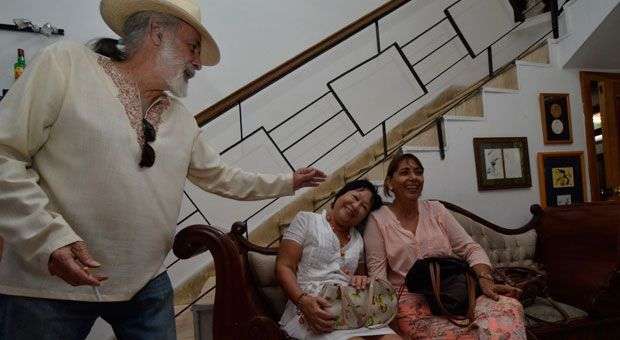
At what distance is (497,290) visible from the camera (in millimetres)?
2104

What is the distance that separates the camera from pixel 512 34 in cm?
477

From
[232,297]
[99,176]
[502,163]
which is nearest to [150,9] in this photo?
[99,176]

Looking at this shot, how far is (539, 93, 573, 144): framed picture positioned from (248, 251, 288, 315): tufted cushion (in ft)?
8.23

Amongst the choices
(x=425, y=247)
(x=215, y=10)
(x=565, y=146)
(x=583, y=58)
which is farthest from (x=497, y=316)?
(x=215, y=10)

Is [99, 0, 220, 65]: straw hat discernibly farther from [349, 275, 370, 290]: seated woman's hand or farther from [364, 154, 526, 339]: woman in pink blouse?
[364, 154, 526, 339]: woman in pink blouse

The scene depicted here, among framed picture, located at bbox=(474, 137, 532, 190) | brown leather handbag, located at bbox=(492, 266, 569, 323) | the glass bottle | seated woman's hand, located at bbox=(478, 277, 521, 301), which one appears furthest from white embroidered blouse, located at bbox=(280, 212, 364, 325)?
the glass bottle

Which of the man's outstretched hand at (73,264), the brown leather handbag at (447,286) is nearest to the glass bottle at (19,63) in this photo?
the man's outstretched hand at (73,264)

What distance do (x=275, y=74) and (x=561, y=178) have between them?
7.79 feet

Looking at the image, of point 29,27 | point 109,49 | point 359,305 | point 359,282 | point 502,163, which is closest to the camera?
point 109,49

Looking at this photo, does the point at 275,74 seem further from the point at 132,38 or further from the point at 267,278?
the point at 132,38

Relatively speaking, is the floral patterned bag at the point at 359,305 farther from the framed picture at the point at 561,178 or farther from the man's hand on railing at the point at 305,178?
the framed picture at the point at 561,178

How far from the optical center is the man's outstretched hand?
2.94 feet

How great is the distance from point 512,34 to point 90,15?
13.4ft

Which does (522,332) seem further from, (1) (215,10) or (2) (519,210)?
(1) (215,10)
